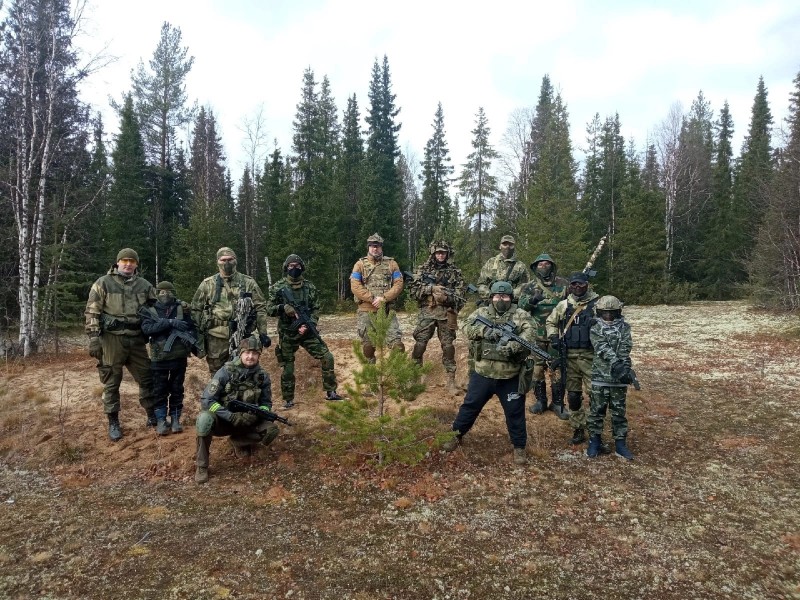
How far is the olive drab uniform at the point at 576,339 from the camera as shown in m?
6.63

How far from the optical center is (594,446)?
20.2 ft

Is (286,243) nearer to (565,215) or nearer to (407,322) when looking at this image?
(407,322)

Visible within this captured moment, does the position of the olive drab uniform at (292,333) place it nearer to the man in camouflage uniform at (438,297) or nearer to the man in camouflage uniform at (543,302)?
the man in camouflage uniform at (438,297)

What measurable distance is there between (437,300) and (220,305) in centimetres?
348

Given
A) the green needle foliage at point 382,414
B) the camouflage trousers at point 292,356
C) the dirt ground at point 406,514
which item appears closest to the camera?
the dirt ground at point 406,514

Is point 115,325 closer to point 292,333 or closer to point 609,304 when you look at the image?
point 292,333

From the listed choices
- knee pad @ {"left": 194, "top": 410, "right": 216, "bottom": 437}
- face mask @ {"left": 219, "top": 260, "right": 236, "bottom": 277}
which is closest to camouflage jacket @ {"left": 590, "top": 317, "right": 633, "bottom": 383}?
knee pad @ {"left": 194, "top": 410, "right": 216, "bottom": 437}

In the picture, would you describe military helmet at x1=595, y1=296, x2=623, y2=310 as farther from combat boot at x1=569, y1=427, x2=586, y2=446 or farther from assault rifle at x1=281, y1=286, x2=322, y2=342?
assault rifle at x1=281, y1=286, x2=322, y2=342

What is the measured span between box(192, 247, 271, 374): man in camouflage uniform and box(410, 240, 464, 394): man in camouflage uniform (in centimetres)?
265

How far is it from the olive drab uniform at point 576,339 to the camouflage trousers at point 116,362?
19.6 ft

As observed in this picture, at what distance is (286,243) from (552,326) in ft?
67.3

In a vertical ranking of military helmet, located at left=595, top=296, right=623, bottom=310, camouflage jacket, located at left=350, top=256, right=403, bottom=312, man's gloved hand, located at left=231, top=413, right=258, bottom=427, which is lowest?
man's gloved hand, located at left=231, top=413, right=258, bottom=427

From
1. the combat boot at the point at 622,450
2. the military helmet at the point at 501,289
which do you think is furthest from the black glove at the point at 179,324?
the combat boot at the point at 622,450

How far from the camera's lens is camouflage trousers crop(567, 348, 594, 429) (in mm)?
6574
